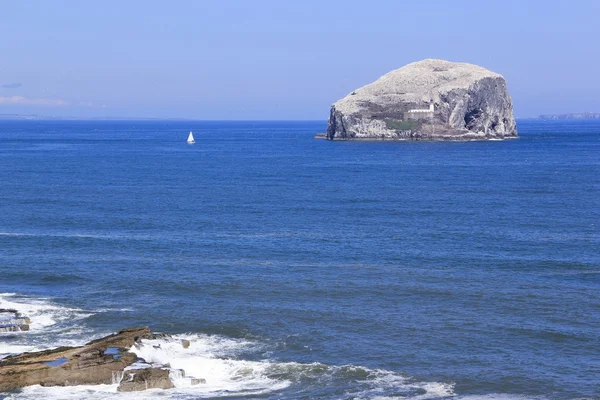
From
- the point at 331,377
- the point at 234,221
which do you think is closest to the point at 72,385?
the point at 331,377

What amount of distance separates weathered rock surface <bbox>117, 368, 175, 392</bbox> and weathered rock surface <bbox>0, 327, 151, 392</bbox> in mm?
741

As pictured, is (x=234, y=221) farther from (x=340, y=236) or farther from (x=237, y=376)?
(x=237, y=376)

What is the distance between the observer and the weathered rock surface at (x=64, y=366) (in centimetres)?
3253

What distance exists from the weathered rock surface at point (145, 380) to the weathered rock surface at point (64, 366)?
741mm

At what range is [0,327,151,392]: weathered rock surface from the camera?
32531 mm

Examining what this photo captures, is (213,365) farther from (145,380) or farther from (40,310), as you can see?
(40,310)

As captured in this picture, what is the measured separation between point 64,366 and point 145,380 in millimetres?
3328

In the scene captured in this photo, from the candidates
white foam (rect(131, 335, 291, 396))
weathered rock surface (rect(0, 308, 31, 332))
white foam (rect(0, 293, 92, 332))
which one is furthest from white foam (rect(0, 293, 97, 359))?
white foam (rect(131, 335, 291, 396))

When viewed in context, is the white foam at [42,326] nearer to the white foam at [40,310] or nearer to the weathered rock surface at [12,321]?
the white foam at [40,310]

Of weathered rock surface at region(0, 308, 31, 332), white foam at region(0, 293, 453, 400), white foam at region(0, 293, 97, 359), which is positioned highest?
weathered rock surface at region(0, 308, 31, 332)

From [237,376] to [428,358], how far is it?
8.71 meters

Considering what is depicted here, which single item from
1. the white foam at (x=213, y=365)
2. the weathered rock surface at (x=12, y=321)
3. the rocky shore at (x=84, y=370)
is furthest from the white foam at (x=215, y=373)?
the weathered rock surface at (x=12, y=321)

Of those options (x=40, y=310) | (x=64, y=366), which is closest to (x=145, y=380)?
(x=64, y=366)

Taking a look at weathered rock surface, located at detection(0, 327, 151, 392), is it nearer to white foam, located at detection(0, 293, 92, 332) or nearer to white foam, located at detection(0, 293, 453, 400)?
white foam, located at detection(0, 293, 453, 400)
